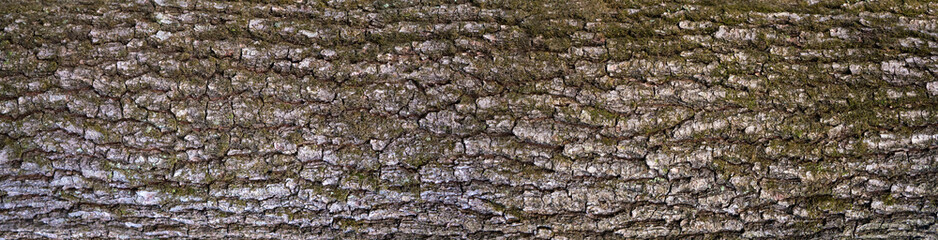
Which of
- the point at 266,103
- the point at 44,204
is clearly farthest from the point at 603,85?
the point at 44,204

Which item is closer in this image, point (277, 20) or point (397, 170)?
point (397, 170)

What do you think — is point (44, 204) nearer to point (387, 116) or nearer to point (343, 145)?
point (343, 145)

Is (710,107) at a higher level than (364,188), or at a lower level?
higher

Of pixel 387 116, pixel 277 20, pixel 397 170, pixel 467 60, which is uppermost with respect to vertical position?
pixel 277 20

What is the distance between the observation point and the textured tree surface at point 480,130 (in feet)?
6.20

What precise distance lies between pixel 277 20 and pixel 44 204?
99 cm

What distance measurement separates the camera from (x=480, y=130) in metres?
1.90

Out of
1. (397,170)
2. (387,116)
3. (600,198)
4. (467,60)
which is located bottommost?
(600,198)

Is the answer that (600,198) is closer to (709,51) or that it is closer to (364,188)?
(709,51)

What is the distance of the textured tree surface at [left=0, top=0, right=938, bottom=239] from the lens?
1890mm

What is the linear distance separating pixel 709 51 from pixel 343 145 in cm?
122

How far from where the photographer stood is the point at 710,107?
1890 mm

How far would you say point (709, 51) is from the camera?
1952 mm

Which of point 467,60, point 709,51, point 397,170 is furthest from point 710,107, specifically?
point 397,170
